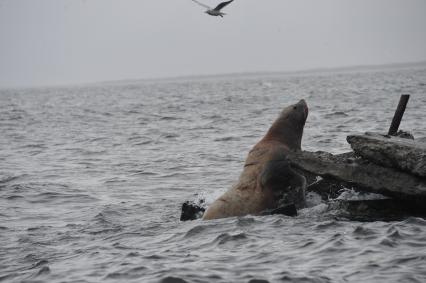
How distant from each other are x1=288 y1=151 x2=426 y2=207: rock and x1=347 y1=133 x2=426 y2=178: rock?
127 millimetres

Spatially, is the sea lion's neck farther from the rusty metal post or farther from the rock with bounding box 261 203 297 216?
the rusty metal post

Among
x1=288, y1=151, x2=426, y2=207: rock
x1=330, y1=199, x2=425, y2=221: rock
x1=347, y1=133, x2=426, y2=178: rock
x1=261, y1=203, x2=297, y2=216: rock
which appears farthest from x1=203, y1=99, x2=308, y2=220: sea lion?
x1=347, y1=133, x2=426, y2=178: rock

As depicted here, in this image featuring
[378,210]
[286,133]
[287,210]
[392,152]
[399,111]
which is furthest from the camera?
[399,111]

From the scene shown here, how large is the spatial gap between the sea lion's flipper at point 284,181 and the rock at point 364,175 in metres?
0.21

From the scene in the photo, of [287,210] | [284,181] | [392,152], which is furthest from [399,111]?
[287,210]

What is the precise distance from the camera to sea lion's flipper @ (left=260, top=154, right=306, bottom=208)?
11828 millimetres

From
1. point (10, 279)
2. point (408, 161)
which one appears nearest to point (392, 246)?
point (408, 161)

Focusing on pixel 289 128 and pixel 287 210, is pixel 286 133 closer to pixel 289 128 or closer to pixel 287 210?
pixel 289 128

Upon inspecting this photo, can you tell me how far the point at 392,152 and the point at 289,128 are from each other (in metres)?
2.43

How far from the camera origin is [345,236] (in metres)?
9.95

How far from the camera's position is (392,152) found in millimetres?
10922

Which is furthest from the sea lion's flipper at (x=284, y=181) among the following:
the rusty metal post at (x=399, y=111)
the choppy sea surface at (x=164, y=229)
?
the rusty metal post at (x=399, y=111)

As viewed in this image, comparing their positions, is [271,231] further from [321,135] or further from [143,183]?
[321,135]

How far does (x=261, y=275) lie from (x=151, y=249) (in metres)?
2.29
